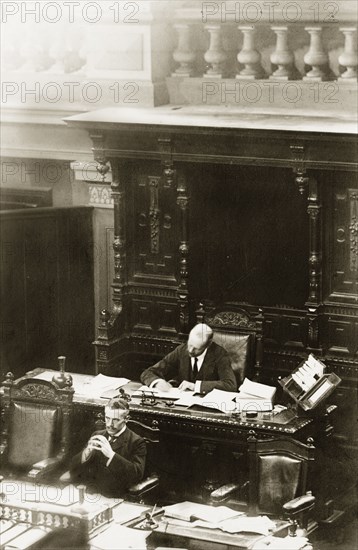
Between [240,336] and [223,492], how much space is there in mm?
2242

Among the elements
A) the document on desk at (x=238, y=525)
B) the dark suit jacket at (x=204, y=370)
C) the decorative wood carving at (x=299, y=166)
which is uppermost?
the decorative wood carving at (x=299, y=166)

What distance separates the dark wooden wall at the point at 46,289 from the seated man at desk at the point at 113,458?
118 inches

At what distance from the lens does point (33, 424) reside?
9.45 metres

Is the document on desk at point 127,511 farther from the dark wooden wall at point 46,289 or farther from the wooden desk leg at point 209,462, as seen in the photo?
the dark wooden wall at point 46,289

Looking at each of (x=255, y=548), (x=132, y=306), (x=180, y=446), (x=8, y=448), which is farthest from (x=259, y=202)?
(x=255, y=548)

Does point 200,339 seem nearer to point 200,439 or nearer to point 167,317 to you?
point 200,439

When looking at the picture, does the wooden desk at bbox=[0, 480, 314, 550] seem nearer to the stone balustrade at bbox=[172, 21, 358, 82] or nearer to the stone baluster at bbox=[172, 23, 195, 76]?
the stone balustrade at bbox=[172, 21, 358, 82]

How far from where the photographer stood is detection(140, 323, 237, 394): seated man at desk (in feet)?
32.9

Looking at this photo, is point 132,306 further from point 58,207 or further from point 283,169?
point 283,169

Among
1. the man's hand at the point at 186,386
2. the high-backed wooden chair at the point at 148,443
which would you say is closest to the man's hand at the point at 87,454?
the high-backed wooden chair at the point at 148,443

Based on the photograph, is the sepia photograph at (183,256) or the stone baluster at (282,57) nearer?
the sepia photograph at (183,256)

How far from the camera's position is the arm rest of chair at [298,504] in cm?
808

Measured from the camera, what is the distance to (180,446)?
9.59 meters

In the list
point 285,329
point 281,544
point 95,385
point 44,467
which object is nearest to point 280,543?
point 281,544
